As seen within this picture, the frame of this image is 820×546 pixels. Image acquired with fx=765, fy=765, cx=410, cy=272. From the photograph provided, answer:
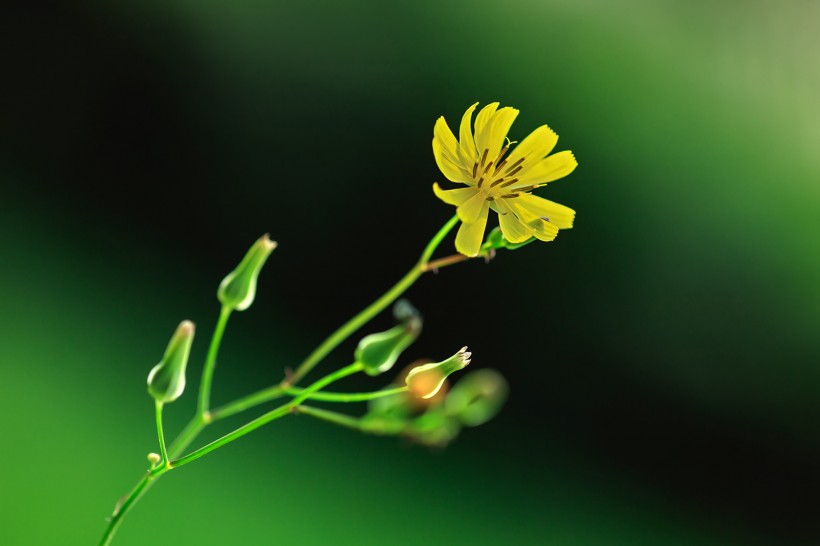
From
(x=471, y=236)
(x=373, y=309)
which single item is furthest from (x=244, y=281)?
(x=471, y=236)

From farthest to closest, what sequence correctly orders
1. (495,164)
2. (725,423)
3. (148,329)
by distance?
(725,423) → (148,329) → (495,164)

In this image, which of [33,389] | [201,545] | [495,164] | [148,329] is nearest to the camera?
[495,164]

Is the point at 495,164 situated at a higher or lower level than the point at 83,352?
lower

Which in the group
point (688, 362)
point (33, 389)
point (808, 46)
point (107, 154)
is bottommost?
point (688, 362)

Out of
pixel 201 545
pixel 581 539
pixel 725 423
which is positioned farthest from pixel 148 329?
pixel 725 423

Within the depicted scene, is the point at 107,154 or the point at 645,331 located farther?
the point at 645,331

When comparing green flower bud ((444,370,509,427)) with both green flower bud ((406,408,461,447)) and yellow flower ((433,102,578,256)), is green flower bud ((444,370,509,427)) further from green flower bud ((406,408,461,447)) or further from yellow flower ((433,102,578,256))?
yellow flower ((433,102,578,256))

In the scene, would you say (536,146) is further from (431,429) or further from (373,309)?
(431,429)

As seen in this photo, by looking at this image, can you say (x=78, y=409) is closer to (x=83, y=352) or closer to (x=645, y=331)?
(x=83, y=352)
